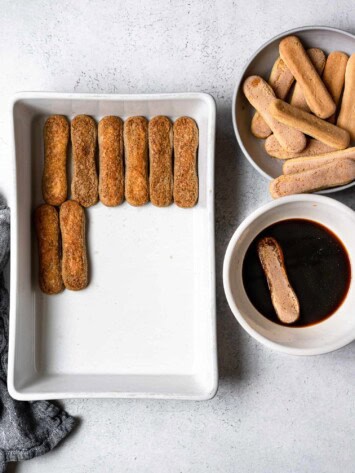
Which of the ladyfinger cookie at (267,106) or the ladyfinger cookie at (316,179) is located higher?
the ladyfinger cookie at (267,106)

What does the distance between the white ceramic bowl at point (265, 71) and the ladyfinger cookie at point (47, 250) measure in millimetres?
323

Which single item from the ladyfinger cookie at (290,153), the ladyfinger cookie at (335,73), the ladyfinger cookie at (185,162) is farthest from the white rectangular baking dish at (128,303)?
the ladyfinger cookie at (335,73)

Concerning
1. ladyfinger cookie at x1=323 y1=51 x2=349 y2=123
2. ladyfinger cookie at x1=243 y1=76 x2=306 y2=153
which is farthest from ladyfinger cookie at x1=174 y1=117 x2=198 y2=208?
ladyfinger cookie at x1=323 y1=51 x2=349 y2=123

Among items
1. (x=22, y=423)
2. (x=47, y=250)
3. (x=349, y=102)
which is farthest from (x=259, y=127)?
(x=22, y=423)

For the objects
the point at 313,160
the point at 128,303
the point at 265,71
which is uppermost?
the point at 265,71

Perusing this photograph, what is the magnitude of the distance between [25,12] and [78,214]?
1.15 feet

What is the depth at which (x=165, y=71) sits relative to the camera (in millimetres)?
1001

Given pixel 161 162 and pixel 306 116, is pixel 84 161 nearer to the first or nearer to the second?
pixel 161 162

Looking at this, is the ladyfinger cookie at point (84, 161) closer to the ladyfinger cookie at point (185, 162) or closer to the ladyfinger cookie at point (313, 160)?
the ladyfinger cookie at point (185, 162)

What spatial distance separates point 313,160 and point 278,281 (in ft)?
0.62

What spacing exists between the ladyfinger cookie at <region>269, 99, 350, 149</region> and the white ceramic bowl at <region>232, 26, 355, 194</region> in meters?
0.06

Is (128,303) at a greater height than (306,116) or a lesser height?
lesser

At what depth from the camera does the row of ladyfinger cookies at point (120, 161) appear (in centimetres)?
96

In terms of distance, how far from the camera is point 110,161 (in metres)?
0.97
